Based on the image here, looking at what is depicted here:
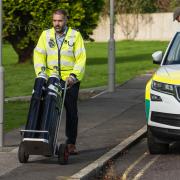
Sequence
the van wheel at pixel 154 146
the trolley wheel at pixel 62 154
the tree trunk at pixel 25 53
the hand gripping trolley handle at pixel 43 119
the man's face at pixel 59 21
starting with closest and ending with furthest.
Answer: the hand gripping trolley handle at pixel 43 119, the trolley wheel at pixel 62 154, the man's face at pixel 59 21, the van wheel at pixel 154 146, the tree trunk at pixel 25 53

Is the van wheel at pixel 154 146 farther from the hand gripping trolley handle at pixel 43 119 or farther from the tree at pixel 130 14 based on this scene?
the tree at pixel 130 14

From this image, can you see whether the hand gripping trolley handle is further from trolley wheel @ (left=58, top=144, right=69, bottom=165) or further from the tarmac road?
the tarmac road

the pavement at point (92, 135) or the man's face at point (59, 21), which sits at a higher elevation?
the man's face at point (59, 21)

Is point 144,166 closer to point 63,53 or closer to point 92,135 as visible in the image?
point 63,53

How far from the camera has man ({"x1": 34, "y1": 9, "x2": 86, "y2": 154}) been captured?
856cm

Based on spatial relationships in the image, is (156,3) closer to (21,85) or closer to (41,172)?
(21,85)

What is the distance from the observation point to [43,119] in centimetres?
819

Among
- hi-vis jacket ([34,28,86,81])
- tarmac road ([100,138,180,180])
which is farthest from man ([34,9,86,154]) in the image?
tarmac road ([100,138,180,180])

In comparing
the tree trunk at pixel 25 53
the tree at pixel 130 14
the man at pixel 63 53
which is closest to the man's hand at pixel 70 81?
the man at pixel 63 53

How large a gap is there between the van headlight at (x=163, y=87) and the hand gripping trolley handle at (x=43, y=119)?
60.4 inches

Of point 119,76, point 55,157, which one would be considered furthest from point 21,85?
point 55,157

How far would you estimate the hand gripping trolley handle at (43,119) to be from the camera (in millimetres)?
8102

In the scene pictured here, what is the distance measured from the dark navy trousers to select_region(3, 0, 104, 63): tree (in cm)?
1650

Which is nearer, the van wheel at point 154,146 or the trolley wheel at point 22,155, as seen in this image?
the trolley wheel at point 22,155
